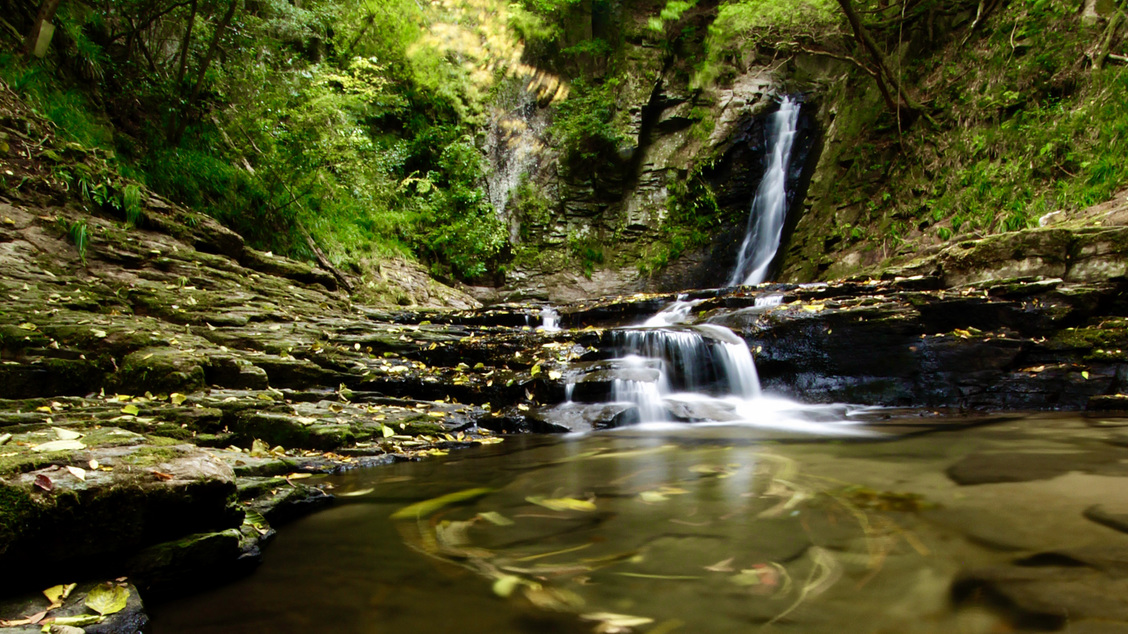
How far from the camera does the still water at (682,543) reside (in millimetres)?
1655

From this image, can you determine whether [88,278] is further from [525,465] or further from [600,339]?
[600,339]

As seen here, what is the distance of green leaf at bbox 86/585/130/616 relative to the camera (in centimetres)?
155

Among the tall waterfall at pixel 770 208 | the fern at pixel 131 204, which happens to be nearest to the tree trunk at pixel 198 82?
the fern at pixel 131 204

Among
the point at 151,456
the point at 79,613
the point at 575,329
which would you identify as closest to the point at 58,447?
the point at 151,456

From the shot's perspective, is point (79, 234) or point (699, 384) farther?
point (699, 384)

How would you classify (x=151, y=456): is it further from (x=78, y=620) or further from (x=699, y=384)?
(x=699, y=384)

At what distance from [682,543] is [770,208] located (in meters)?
13.5

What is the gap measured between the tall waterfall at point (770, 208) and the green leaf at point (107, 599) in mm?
13067

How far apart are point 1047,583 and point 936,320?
16.9 feet

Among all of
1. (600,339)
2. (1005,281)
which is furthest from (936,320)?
(600,339)

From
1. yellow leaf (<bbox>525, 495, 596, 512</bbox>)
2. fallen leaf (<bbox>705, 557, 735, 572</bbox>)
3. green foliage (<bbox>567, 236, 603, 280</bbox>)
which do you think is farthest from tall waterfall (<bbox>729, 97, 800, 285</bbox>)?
fallen leaf (<bbox>705, 557, 735, 572</bbox>)

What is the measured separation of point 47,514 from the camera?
5.20ft

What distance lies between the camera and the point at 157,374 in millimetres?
4246

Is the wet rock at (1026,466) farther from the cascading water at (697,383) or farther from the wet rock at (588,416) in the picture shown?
the wet rock at (588,416)
